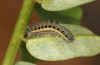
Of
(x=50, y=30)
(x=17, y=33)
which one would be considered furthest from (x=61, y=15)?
(x=17, y=33)

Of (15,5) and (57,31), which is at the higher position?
(57,31)

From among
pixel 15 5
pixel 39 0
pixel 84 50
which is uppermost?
pixel 39 0

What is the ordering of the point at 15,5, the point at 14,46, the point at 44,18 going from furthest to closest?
the point at 15,5 → the point at 44,18 → the point at 14,46

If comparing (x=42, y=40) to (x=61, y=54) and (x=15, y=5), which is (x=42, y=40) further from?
(x=15, y=5)

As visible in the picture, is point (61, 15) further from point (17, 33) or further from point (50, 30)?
point (17, 33)

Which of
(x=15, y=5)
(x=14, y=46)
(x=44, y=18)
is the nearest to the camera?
(x=14, y=46)

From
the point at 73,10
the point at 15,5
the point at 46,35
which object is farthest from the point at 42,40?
the point at 15,5
